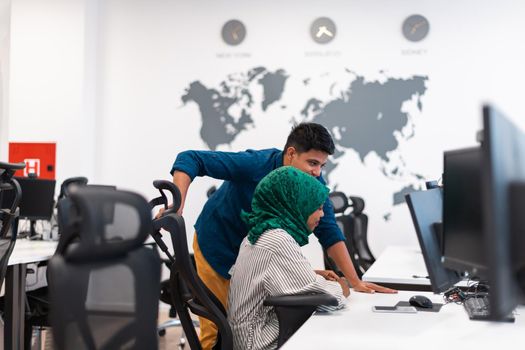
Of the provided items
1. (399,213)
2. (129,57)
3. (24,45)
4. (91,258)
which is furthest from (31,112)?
(91,258)

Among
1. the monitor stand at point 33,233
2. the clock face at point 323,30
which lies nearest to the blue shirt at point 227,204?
the monitor stand at point 33,233

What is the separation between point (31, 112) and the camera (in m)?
5.43

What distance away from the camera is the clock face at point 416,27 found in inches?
200

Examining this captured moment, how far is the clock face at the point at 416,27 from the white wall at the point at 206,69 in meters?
0.05

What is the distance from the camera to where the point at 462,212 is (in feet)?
5.28

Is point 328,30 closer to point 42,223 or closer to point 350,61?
point 350,61

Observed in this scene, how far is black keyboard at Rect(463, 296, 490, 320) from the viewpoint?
5.97 ft

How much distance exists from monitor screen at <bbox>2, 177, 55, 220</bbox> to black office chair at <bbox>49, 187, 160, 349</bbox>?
10.8 ft

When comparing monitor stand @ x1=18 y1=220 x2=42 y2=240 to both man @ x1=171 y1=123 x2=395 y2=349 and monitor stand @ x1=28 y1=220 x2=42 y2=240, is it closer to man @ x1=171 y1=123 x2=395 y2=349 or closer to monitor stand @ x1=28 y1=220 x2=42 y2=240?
monitor stand @ x1=28 y1=220 x2=42 y2=240

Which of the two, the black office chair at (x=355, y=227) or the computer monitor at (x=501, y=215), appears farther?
the black office chair at (x=355, y=227)

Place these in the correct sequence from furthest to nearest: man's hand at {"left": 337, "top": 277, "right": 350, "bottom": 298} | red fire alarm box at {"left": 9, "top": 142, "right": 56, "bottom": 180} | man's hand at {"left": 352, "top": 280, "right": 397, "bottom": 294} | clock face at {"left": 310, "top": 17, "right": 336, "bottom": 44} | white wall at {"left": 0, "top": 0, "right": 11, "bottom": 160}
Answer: white wall at {"left": 0, "top": 0, "right": 11, "bottom": 160} < red fire alarm box at {"left": 9, "top": 142, "right": 56, "bottom": 180} < clock face at {"left": 310, "top": 17, "right": 336, "bottom": 44} < man's hand at {"left": 352, "top": 280, "right": 397, "bottom": 294} < man's hand at {"left": 337, "top": 277, "right": 350, "bottom": 298}

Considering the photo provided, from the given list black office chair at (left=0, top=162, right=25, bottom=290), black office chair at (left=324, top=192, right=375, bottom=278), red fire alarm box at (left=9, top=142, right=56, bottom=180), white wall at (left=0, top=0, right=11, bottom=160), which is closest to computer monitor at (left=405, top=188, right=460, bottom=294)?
black office chair at (left=0, top=162, right=25, bottom=290)

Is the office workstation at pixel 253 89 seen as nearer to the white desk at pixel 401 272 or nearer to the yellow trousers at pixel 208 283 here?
the white desk at pixel 401 272

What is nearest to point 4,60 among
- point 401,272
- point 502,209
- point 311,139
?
point 311,139
